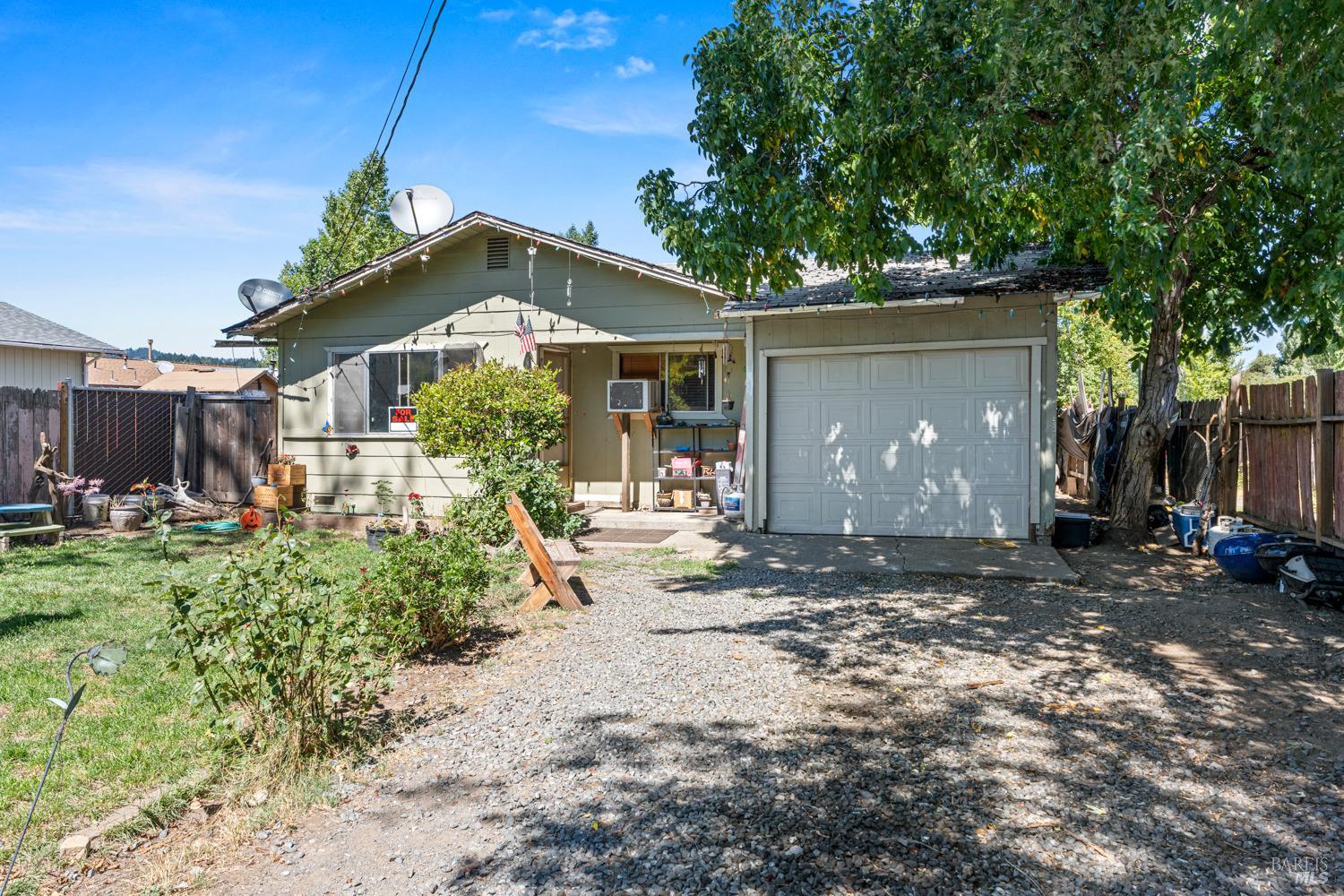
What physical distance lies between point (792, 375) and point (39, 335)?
1870cm

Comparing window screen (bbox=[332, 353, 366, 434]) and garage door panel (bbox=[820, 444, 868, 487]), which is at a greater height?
window screen (bbox=[332, 353, 366, 434])

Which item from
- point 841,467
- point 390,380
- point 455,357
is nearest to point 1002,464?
point 841,467

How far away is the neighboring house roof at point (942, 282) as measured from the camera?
9047 millimetres

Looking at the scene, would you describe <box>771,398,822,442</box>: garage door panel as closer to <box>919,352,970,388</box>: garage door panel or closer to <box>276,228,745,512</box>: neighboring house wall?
<box>276,228,745,512</box>: neighboring house wall

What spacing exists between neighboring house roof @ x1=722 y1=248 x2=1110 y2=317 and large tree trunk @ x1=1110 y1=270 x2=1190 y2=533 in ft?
3.18

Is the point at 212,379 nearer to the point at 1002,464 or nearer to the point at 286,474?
the point at 286,474

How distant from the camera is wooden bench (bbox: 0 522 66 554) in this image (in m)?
8.90

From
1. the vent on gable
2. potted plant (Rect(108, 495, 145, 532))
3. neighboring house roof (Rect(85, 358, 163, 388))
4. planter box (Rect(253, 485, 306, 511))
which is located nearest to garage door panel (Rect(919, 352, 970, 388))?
the vent on gable

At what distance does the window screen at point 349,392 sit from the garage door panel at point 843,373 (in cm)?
681

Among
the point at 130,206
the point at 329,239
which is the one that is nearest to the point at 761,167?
the point at 130,206

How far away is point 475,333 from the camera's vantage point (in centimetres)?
1181

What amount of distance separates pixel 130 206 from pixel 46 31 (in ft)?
24.3

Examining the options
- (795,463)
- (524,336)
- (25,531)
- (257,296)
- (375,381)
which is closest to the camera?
(25,531)

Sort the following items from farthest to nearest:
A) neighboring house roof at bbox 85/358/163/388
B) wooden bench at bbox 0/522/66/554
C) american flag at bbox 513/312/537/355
Answer: neighboring house roof at bbox 85/358/163/388, american flag at bbox 513/312/537/355, wooden bench at bbox 0/522/66/554
